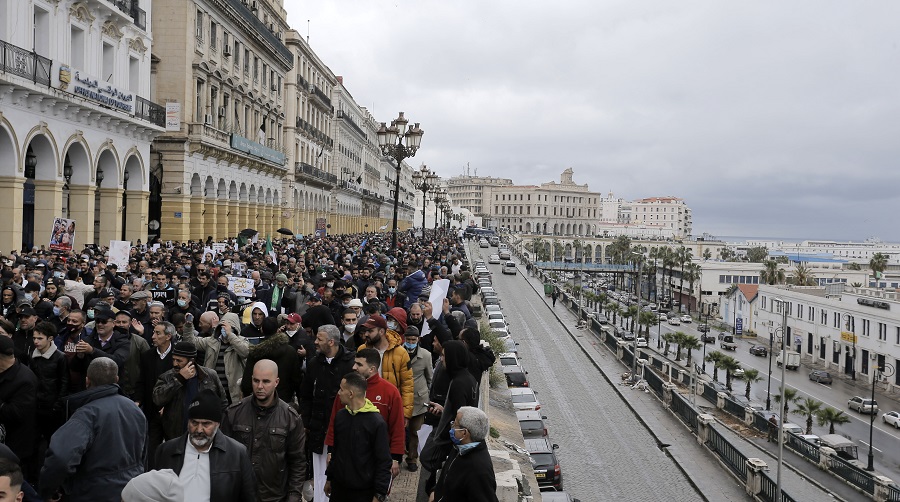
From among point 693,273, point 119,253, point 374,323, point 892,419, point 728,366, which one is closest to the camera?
point 374,323

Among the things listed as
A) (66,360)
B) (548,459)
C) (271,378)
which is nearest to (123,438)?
(271,378)

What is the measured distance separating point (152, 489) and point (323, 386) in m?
3.63

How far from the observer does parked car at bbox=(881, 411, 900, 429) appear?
155 feet

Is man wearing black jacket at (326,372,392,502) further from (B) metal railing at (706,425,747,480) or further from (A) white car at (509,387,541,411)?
A: (B) metal railing at (706,425,747,480)

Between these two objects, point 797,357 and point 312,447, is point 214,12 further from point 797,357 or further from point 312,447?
point 797,357

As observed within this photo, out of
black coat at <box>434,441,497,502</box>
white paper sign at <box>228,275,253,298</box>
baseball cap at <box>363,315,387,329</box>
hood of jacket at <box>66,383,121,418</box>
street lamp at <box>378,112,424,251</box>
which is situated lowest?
black coat at <box>434,441,497,502</box>

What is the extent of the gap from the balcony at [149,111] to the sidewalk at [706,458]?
21.3m

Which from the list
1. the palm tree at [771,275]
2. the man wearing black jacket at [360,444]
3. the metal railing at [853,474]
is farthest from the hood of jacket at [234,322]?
the palm tree at [771,275]

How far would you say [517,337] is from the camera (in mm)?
42188

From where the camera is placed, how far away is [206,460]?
462 centimetres

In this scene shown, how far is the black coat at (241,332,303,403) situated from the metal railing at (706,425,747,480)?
1799 centimetres

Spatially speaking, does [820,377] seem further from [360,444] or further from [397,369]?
[360,444]

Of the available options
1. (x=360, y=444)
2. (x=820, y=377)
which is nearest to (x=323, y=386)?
(x=360, y=444)

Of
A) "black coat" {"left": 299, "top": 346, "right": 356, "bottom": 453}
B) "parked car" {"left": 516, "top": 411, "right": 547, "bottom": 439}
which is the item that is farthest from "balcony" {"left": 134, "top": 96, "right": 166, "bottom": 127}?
"black coat" {"left": 299, "top": 346, "right": 356, "bottom": 453}
